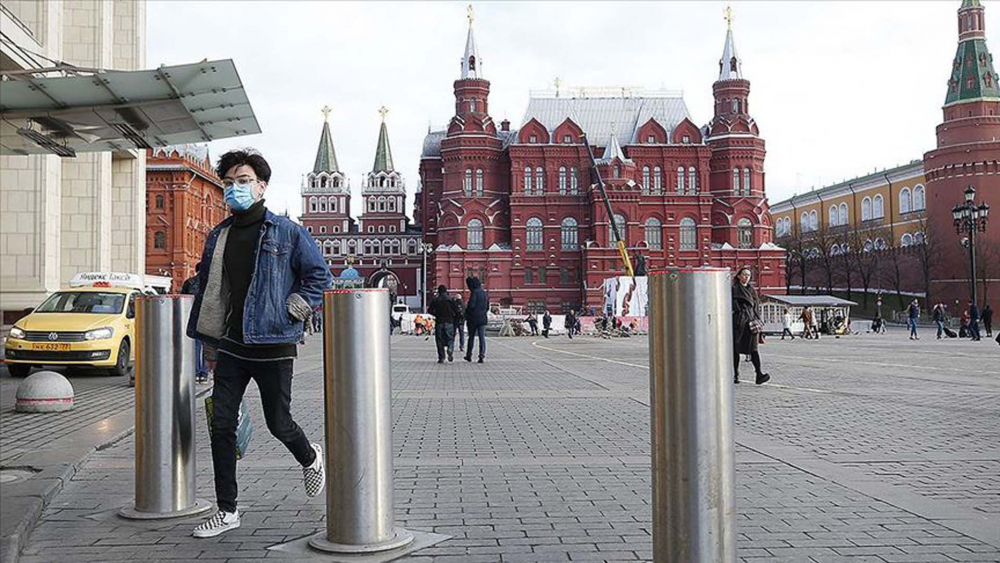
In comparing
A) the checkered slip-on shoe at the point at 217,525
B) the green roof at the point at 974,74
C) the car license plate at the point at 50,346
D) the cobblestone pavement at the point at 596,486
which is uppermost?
the green roof at the point at 974,74

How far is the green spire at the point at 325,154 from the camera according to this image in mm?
128625

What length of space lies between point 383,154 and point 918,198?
2858 inches

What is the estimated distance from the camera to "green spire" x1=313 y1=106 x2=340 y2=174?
128625 mm

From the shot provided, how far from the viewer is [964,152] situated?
259ft

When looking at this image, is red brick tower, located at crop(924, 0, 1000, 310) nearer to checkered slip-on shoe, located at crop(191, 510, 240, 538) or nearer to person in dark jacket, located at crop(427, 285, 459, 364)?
person in dark jacket, located at crop(427, 285, 459, 364)

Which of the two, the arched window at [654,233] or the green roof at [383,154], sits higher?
the green roof at [383,154]

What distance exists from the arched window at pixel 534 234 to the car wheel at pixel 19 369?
7563 cm

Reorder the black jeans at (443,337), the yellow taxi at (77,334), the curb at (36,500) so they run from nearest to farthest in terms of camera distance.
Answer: the curb at (36,500)
the yellow taxi at (77,334)
the black jeans at (443,337)

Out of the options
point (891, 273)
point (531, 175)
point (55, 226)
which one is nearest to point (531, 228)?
point (531, 175)

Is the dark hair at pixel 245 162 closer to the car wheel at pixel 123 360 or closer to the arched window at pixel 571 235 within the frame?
the car wheel at pixel 123 360

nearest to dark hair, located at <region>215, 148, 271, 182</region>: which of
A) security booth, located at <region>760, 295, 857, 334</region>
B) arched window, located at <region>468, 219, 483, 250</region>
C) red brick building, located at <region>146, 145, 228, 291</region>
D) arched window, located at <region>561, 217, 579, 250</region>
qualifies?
security booth, located at <region>760, 295, 857, 334</region>

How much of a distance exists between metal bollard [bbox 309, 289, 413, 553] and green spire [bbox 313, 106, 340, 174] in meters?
127

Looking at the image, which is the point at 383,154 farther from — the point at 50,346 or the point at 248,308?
the point at 248,308

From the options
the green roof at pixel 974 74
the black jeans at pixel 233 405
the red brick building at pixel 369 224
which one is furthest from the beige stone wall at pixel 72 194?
the red brick building at pixel 369 224
